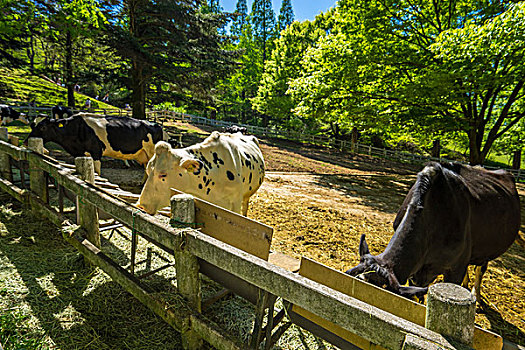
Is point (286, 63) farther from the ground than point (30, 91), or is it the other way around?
point (286, 63)

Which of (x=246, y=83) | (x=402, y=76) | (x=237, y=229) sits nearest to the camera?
(x=237, y=229)

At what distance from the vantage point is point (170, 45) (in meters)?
14.8

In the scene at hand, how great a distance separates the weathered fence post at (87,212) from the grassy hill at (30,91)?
23463mm

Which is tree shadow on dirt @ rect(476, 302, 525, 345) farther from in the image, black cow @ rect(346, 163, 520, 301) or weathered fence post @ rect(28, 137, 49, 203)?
weathered fence post @ rect(28, 137, 49, 203)

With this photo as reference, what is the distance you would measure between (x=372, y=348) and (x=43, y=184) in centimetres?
527

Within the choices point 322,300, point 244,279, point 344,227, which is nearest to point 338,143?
point 344,227

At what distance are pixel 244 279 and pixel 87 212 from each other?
8.77 ft

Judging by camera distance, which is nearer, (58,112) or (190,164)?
(190,164)

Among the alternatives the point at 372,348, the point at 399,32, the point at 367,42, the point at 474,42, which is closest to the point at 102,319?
the point at 372,348

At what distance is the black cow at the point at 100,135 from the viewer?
766cm

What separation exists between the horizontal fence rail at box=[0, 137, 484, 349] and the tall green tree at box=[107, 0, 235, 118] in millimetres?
11570

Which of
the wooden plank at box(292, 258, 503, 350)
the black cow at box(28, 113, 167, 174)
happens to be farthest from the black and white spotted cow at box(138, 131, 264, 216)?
the black cow at box(28, 113, 167, 174)

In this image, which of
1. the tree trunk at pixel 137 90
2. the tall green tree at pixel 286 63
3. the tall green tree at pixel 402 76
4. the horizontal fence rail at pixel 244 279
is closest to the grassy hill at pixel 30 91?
the tree trunk at pixel 137 90

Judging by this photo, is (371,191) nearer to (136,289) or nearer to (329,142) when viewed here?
(136,289)
